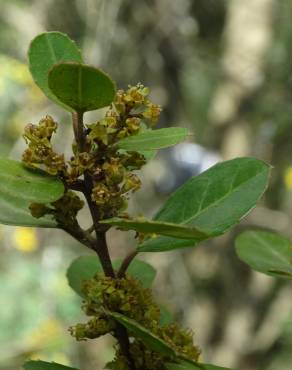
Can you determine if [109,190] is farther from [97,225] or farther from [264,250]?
[264,250]

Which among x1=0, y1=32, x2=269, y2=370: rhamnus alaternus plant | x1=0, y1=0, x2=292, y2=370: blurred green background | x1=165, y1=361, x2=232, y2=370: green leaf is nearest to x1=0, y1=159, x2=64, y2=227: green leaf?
x1=0, y1=32, x2=269, y2=370: rhamnus alaternus plant

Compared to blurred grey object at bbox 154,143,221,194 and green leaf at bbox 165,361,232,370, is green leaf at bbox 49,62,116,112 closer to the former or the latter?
green leaf at bbox 165,361,232,370

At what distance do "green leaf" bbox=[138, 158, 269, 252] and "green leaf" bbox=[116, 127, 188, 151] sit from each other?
0.04 m

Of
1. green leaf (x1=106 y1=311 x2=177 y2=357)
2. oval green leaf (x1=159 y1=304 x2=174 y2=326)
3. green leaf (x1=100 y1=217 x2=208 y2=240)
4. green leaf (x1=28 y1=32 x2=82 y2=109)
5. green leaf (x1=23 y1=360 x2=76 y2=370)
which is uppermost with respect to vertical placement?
green leaf (x1=28 y1=32 x2=82 y2=109)

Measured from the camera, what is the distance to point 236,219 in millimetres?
438

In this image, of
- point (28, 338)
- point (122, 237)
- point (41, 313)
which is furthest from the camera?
point (122, 237)

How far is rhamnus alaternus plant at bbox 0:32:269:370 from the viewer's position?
430mm

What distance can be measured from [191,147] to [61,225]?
2.72 meters

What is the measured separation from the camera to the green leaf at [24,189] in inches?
16.6

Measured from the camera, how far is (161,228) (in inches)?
15.6

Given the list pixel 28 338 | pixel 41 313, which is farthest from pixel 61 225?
pixel 41 313

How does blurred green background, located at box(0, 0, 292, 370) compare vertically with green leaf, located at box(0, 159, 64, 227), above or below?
above

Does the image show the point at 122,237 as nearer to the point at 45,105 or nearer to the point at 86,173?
the point at 45,105

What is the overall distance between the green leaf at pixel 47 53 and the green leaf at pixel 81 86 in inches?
2.3
